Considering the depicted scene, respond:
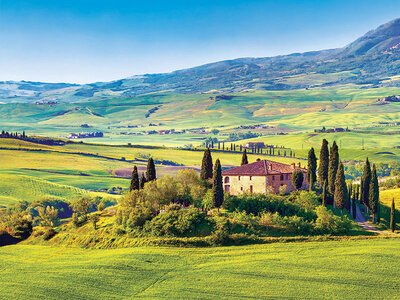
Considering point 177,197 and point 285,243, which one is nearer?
point 285,243

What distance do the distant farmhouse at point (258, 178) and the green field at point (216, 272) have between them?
22.3 metres

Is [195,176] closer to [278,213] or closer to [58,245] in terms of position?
[278,213]

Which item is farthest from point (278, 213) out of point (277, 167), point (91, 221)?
point (91, 221)

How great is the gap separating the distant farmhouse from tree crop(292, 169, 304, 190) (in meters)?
1.13

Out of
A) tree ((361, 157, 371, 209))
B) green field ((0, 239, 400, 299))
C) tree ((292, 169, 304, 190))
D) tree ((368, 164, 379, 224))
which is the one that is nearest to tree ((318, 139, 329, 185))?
tree ((292, 169, 304, 190))

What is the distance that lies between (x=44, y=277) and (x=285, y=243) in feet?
127

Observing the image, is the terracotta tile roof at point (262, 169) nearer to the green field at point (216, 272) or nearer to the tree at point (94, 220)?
the green field at point (216, 272)

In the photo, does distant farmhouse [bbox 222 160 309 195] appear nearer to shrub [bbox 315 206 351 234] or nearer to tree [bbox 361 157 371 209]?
tree [bbox 361 157 371 209]

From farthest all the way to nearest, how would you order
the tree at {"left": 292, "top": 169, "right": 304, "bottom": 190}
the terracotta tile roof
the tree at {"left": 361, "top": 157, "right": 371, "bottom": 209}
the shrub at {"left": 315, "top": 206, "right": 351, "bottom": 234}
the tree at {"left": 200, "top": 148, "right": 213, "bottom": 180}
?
1. the tree at {"left": 200, "top": 148, "right": 213, "bottom": 180}
2. the tree at {"left": 292, "top": 169, "right": 304, "bottom": 190}
3. the terracotta tile roof
4. the tree at {"left": 361, "top": 157, "right": 371, "bottom": 209}
5. the shrub at {"left": 315, "top": 206, "right": 351, "bottom": 234}

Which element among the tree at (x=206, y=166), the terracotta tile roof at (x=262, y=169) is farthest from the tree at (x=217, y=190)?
the tree at (x=206, y=166)

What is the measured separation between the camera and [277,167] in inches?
4087

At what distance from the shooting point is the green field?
61906mm

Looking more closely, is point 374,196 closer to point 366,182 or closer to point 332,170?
point 366,182

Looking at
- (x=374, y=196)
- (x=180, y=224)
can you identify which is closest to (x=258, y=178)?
(x=374, y=196)
